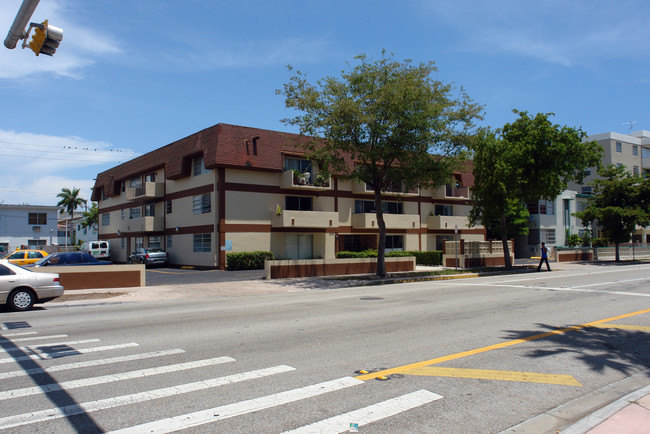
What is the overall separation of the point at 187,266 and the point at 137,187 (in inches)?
443

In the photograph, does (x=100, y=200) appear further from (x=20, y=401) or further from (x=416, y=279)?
(x=20, y=401)

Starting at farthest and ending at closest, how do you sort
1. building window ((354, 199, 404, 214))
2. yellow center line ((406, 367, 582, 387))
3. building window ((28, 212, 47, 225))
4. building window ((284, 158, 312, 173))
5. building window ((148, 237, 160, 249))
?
building window ((28, 212, 47, 225)) < building window ((148, 237, 160, 249)) < building window ((354, 199, 404, 214)) < building window ((284, 158, 312, 173)) < yellow center line ((406, 367, 582, 387))

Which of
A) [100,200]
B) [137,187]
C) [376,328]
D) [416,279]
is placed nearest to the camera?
[376,328]

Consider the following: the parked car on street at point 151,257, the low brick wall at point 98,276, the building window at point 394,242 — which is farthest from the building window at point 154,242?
the low brick wall at point 98,276

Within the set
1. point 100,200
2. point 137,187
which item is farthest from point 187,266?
point 100,200

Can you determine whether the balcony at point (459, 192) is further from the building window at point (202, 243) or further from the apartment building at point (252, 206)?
the building window at point (202, 243)

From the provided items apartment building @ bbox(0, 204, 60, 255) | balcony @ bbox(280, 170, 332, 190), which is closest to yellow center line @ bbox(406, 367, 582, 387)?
balcony @ bbox(280, 170, 332, 190)

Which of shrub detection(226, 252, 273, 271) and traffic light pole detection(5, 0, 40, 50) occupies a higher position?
traffic light pole detection(5, 0, 40, 50)

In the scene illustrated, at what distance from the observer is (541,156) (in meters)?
30.1

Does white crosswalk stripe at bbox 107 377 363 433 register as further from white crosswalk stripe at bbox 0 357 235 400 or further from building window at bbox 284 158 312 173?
building window at bbox 284 158 312 173

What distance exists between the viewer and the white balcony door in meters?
35.0

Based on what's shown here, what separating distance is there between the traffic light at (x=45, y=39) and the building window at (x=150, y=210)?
3374cm

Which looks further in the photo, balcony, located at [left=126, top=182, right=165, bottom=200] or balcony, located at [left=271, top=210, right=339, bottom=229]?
balcony, located at [left=126, top=182, right=165, bottom=200]

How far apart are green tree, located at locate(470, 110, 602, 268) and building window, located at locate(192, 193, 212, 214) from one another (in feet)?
58.2
